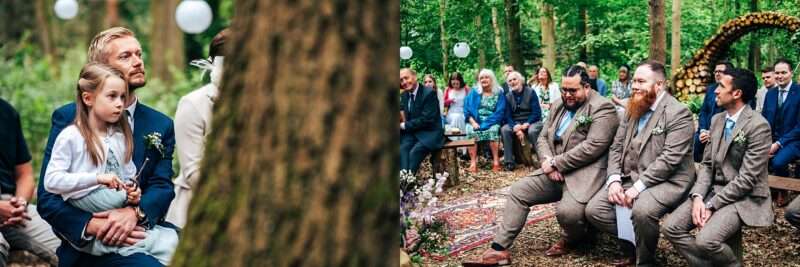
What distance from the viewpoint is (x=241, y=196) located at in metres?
1.67

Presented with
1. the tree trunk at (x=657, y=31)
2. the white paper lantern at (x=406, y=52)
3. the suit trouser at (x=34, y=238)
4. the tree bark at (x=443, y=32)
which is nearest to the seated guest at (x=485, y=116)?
the tree trunk at (x=657, y=31)

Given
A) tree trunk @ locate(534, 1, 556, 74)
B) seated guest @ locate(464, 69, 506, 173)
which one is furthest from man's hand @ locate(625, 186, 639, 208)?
tree trunk @ locate(534, 1, 556, 74)

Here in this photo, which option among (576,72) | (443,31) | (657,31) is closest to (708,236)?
(576,72)

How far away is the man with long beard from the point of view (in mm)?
5875

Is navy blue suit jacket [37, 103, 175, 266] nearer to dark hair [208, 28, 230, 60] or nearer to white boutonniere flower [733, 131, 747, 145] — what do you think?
dark hair [208, 28, 230, 60]

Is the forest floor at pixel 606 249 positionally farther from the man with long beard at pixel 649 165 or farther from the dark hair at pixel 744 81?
the dark hair at pixel 744 81

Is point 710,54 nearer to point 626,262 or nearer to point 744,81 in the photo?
point 626,262

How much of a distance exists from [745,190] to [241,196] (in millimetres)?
4491

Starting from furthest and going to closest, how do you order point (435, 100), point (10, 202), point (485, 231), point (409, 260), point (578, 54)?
1. point (578, 54)
2. point (435, 100)
3. point (485, 231)
4. point (409, 260)
5. point (10, 202)

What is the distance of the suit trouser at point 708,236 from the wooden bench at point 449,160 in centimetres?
466

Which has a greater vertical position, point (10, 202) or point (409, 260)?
point (10, 202)

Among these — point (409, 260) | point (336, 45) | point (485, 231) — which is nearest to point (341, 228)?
point (336, 45)

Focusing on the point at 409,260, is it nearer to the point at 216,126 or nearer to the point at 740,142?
the point at 740,142

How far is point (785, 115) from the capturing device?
27.3 feet
